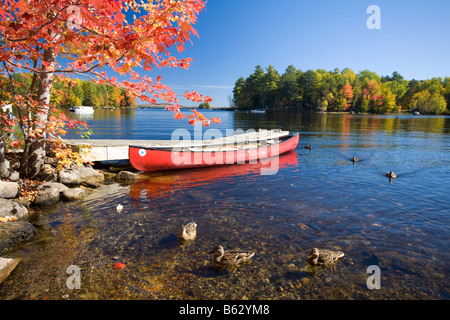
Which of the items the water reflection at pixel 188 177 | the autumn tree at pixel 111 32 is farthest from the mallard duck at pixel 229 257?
the water reflection at pixel 188 177

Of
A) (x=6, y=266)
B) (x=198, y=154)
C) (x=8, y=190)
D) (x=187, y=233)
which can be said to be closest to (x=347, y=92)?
(x=198, y=154)

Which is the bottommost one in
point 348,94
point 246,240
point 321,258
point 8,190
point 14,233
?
point 246,240

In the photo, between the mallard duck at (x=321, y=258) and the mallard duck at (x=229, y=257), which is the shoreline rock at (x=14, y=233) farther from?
the mallard duck at (x=321, y=258)

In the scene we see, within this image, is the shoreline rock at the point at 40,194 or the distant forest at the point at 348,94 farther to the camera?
the distant forest at the point at 348,94

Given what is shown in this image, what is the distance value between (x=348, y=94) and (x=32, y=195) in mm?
131528

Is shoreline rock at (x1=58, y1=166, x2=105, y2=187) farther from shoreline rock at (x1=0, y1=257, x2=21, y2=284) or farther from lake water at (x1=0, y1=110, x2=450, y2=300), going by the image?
shoreline rock at (x1=0, y1=257, x2=21, y2=284)

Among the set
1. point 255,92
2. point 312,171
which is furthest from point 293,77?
point 312,171

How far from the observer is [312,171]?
15.0 metres

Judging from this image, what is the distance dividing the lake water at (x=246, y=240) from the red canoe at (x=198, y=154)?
121 cm

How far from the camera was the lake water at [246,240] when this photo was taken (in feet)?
16.2

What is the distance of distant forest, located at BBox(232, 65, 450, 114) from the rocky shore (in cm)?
12409

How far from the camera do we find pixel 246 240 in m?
6.77

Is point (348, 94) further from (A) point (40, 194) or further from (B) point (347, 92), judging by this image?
(A) point (40, 194)

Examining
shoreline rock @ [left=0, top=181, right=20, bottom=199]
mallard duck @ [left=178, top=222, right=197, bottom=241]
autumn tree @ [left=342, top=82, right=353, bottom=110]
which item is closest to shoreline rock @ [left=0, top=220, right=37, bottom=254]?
shoreline rock @ [left=0, top=181, right=20, bottom=199]
